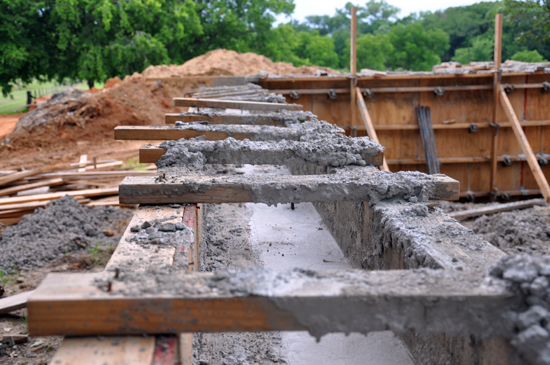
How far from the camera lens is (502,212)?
9.52 metres

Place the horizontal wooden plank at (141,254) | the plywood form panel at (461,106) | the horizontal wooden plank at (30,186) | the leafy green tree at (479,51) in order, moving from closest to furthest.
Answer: the horizontal wooden plank at (141,254) < the horizontal wooden plank at (30,186) < the plywood form panel at (461,106) < the leafy green tree at (479,51)

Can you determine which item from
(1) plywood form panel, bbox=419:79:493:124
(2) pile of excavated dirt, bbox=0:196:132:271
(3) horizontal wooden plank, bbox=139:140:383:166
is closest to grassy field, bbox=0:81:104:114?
(2) pile of excavated dirt, bbox=0:196:132:271

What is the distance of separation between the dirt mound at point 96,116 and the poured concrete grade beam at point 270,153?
11096 millimetres

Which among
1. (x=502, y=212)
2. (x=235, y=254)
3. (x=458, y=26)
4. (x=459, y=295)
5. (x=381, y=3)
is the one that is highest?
(x=381, y=3)

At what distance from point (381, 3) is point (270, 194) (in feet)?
240

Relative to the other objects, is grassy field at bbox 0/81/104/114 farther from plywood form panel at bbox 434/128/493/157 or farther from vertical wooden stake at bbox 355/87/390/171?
plywood form panel at bbox 434/128/493/157

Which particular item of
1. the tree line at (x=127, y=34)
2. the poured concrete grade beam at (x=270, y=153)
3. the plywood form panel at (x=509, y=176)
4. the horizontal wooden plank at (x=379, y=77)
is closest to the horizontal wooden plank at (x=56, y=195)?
the horizontal wooden plank at (x=379, y=77)

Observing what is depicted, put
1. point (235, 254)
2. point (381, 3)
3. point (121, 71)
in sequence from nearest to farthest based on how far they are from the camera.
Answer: point (235, 254)
point (121, 71)
point (381, 3)

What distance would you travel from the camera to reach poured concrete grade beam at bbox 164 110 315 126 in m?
4.98

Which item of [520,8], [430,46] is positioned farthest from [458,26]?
[520,8]

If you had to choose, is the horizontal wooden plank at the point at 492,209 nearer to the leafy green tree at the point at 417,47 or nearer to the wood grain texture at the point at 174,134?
the wood grain texture at the point at 174,134

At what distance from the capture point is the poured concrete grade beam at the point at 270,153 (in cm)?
348

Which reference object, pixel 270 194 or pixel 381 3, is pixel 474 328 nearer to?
pixel 270 194

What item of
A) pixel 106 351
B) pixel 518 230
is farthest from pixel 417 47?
pixel 106 351
